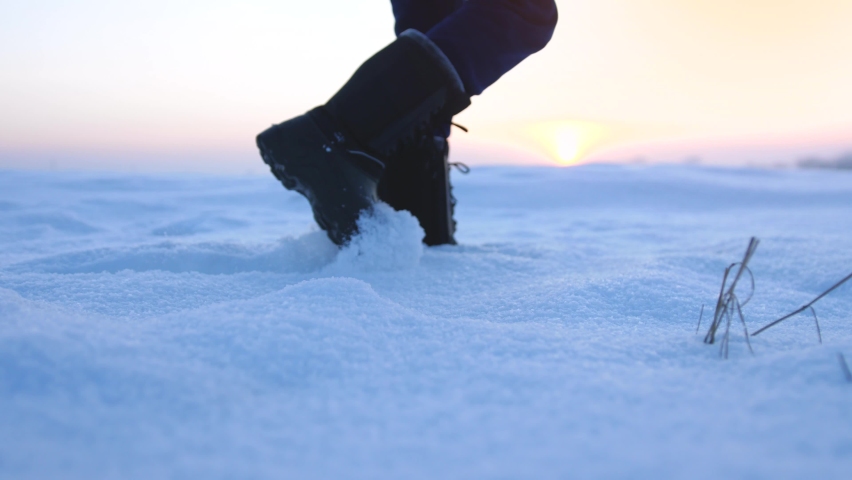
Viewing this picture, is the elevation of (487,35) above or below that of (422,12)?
below

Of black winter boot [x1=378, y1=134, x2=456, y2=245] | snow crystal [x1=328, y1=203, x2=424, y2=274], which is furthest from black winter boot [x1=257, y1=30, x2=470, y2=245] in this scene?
black winter boot [x1=378, y1=134, x2=456, y2=245]

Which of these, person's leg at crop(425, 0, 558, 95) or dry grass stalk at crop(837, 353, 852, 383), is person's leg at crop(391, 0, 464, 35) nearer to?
person's leg at crop(425, 0, 558, 95)

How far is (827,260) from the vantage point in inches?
54.4

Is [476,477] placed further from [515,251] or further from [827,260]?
[827,260]

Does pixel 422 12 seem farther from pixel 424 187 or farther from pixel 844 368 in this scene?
pixel 844 368

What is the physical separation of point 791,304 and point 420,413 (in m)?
0.89

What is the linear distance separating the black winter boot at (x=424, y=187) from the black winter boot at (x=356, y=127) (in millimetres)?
352

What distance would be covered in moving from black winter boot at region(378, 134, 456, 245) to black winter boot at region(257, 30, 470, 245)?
0.35m

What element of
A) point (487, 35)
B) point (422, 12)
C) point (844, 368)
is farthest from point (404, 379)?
point (422, 12)

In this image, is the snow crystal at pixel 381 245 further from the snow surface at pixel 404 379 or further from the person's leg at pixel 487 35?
the person's leg at pixel 487 35

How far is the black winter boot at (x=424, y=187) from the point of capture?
161 centimetres

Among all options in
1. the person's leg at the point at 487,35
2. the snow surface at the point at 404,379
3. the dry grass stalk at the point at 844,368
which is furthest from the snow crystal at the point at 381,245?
the dry grass stalk at the point at 844,368

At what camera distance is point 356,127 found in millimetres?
1222

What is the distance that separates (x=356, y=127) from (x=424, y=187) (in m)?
0.45
